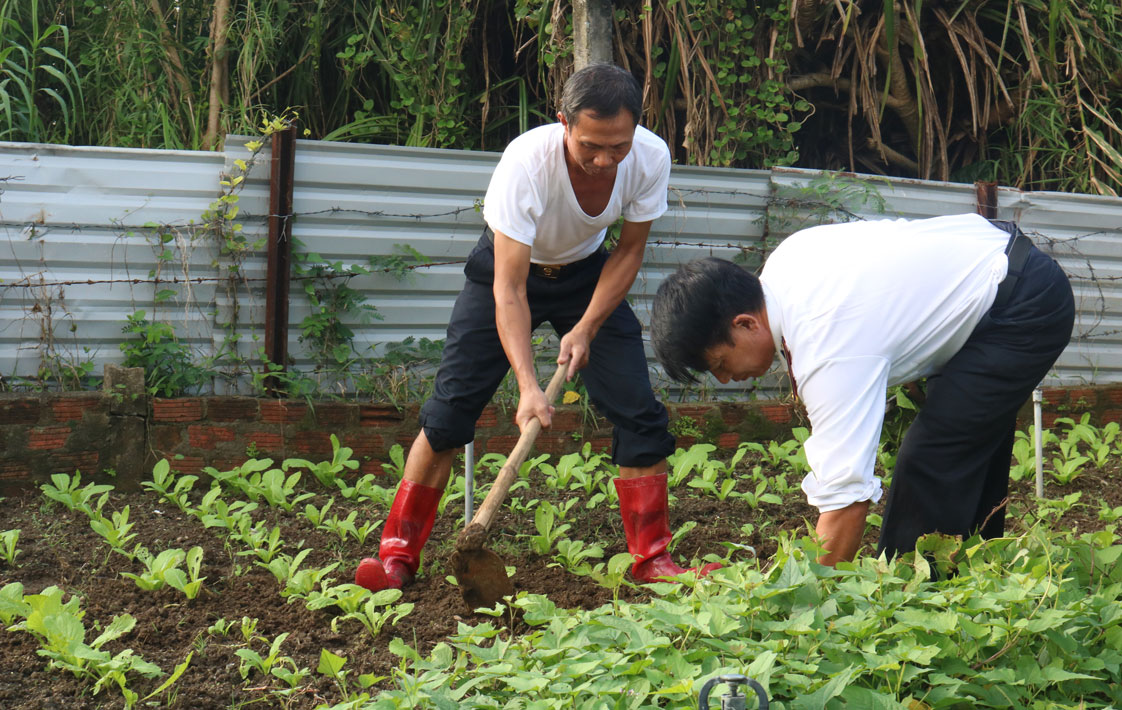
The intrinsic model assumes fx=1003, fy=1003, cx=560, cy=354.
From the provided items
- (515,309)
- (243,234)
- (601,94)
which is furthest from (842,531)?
(243,234)

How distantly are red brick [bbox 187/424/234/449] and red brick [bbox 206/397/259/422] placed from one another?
0.14 ft

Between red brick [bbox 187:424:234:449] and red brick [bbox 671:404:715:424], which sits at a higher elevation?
red brick [bbox 671:404:715:424]

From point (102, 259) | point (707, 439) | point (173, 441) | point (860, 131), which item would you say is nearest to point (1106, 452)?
point (707, 439)

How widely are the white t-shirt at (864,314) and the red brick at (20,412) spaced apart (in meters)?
3.01

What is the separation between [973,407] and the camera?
93.8 inches

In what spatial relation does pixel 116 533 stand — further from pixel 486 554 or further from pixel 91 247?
pixel 91 247

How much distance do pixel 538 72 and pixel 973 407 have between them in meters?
3.68

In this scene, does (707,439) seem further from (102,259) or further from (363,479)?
(102,259)

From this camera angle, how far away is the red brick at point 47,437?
3.93m

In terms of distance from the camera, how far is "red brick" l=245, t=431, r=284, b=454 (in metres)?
4.18

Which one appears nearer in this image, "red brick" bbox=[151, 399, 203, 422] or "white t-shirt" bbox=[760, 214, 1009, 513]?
"white t-shirt" bbox=[760, 214, 1009, 513]

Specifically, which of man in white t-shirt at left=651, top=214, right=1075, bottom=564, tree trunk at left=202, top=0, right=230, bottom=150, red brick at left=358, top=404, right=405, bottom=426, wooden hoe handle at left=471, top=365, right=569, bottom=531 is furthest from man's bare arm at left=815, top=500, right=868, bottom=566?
tree trunk at left=202, top=0, right=230, bottom=150

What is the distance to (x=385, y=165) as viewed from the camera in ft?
14.6

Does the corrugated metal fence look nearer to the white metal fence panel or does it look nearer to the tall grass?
the white metal fence panel
